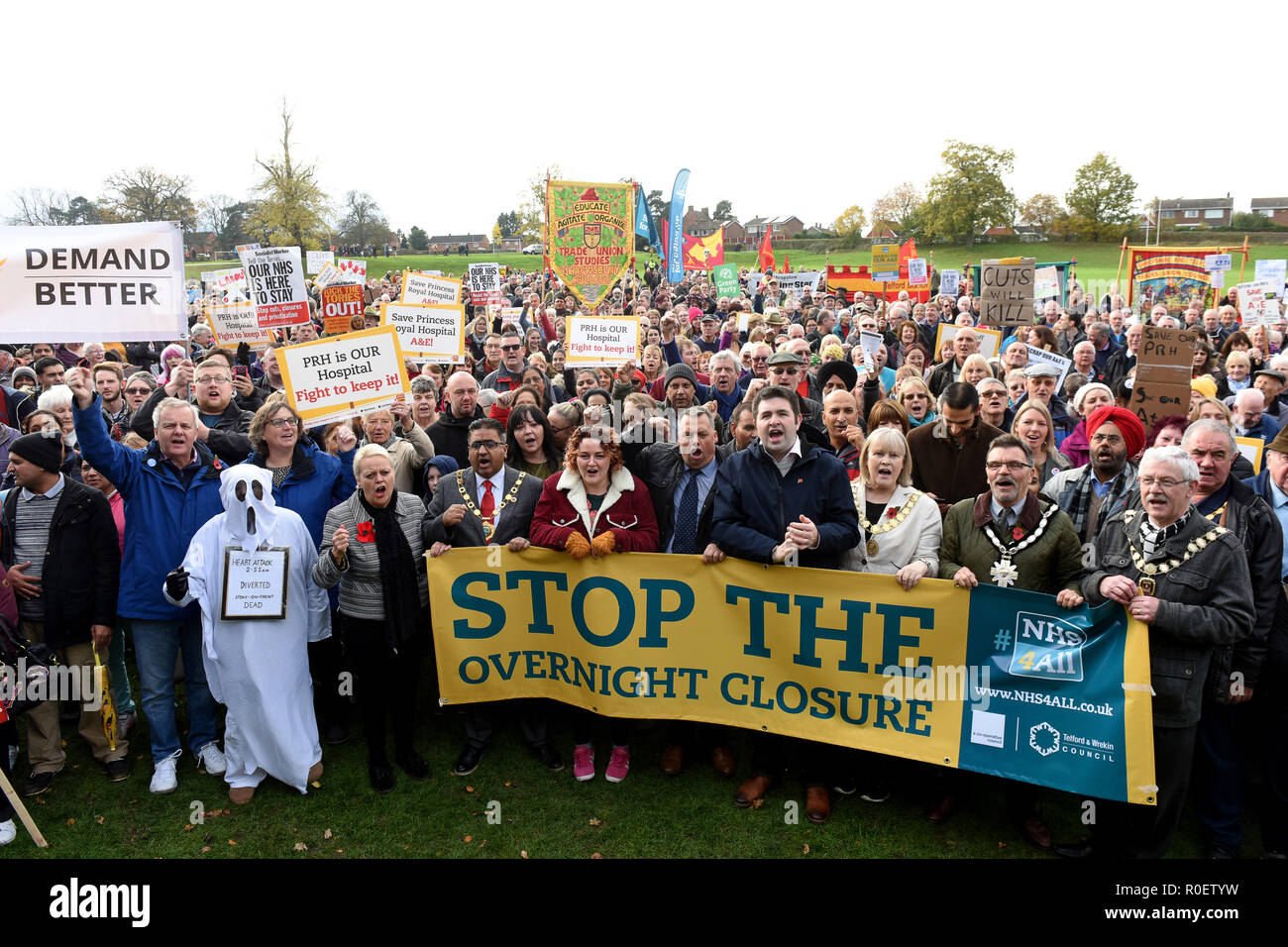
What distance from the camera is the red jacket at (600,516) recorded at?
17.6 ft

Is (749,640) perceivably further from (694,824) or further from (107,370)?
(107,370)

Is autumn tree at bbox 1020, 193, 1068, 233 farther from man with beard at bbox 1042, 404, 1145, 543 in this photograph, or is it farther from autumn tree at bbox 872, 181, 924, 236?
man with beard at bbox 1042, 404, 1145, 543

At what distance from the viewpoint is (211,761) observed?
567cm

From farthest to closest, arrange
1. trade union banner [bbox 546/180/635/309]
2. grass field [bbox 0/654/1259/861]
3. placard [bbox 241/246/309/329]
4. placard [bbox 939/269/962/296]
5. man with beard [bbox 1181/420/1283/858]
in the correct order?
placard [bbox 939/269/962/296] < trade union banner [bbox 546/180/635/309] < placard [bbox 241/246/309/329] < grass field [bbox 0/654/1259/861] < man with beard [bbox 1181/420/1283/858]

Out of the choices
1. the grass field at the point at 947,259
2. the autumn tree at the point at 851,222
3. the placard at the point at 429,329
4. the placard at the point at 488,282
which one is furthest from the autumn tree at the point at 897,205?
the placard at the point at 429,329

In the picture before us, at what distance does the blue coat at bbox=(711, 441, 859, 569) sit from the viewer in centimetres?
492

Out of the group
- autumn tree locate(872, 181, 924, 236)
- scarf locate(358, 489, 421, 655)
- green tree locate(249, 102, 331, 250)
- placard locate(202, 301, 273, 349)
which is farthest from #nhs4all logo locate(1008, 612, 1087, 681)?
autumn tree locate(872, 181, 924, 236)

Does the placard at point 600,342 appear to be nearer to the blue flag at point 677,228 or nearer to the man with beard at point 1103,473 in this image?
the man with beard at point 1103,473

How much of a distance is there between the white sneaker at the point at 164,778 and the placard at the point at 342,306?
365 inches

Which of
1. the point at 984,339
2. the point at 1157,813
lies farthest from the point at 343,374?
the point at 984,339

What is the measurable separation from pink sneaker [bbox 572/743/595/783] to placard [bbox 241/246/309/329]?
9.27 m

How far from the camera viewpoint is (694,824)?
198 inches

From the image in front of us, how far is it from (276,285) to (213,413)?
5951mm

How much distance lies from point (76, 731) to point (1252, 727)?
7.89 meters
